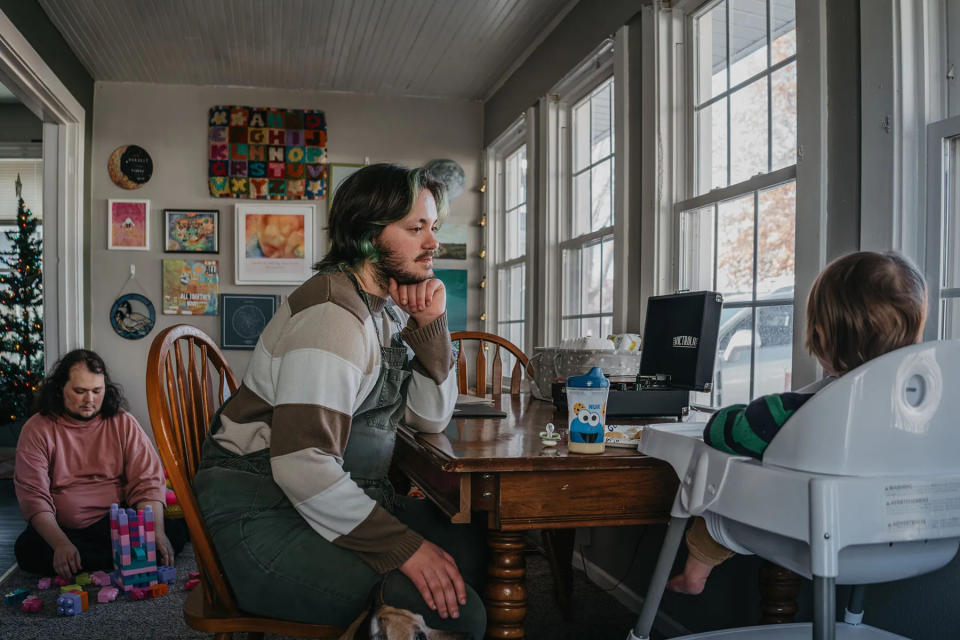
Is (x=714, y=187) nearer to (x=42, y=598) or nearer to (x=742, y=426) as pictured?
(x=742, y=426)

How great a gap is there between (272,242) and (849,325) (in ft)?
13.6

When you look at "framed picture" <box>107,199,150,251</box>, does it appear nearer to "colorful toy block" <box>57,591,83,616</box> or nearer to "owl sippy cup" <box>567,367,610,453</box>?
"colorful toy block" <box>57,591,83,616</box>

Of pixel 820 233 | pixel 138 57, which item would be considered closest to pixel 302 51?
pixel 138 57

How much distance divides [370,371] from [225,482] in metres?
0.31

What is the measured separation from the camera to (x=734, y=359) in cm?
222

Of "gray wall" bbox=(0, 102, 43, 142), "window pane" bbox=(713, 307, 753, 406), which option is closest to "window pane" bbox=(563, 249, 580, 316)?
"window pane" bbox=(713, 307, 753, 406)

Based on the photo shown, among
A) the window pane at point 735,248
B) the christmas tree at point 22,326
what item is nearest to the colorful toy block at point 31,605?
the window pane at point 735,248

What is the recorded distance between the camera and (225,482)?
1299mm

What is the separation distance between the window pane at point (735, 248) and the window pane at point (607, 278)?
0.80 metres

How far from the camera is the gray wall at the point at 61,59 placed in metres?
3.37

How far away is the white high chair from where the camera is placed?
3.07ft

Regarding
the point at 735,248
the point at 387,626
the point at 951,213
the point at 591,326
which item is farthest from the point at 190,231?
the point at 951,213

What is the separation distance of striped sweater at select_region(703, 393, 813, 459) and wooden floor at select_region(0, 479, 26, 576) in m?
2.93

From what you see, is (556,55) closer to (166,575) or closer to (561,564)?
(561,564)
